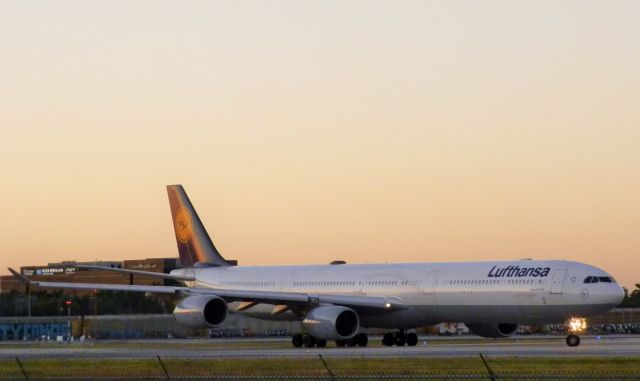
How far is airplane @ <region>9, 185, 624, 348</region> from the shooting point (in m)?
55.9

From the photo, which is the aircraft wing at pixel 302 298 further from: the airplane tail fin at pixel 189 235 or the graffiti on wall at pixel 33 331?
the graffiti on wall at pixel 33 331

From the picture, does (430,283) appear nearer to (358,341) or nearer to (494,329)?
(494,329)

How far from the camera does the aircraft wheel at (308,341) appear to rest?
6141cm

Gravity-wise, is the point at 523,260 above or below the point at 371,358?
above

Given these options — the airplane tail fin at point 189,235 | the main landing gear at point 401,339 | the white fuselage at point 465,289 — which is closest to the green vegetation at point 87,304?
the airplane tail fin at point 189,235

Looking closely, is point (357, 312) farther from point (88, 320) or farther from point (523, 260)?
point (88, 320)

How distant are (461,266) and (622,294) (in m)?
7.65

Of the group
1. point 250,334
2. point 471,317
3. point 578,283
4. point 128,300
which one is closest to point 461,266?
point 471,317

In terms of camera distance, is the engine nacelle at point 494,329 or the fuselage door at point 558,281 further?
the engine nacelle at point 494,329

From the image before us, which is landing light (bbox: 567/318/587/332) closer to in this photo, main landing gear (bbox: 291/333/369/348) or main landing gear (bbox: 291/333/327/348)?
main landing gear (bbox: 291/333/369/348)

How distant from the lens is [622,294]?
184 feet

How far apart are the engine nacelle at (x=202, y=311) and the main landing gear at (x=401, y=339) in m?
7.97

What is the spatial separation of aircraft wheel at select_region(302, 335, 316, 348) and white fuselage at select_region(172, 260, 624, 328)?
2.86 meters

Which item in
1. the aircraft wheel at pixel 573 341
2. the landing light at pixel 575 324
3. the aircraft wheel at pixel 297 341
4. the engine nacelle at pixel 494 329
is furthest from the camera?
the aircraft wheel at pixel 297 341
